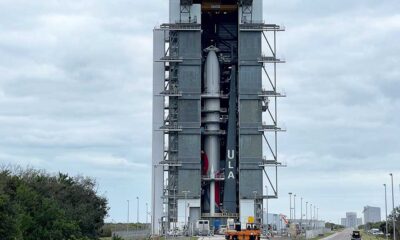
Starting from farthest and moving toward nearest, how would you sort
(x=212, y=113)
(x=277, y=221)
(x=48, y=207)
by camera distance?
(x=277, y=221) → (x=212, y=113) → (x=48, y=207)

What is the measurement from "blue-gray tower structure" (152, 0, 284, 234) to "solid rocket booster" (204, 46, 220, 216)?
0.14 meters

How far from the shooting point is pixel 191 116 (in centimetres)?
9831

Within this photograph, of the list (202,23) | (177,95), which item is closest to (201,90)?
(177,95)

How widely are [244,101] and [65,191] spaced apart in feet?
96.7

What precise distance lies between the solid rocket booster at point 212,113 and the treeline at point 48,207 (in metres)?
17.8

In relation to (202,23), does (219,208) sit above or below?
below

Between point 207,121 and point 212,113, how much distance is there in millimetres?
1329

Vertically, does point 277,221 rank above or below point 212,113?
below

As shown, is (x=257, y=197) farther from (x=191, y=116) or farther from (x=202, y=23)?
(x=202, y=23)

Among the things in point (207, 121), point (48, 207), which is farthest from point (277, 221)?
point (48, 207)

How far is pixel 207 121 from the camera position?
10131 cm

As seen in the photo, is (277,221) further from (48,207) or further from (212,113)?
(48,207)

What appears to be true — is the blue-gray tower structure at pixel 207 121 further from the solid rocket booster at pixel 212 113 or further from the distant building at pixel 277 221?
the distant building at pixel 277 221

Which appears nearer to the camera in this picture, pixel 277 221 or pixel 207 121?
pixel 207 121
